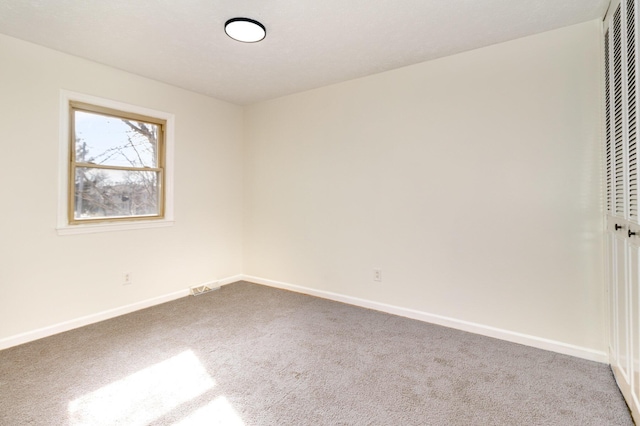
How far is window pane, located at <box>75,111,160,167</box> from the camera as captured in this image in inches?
119

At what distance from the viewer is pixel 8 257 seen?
8.35 feet

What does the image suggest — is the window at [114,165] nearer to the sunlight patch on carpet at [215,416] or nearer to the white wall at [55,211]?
the white wall at [55,211]

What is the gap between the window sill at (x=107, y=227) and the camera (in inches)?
113

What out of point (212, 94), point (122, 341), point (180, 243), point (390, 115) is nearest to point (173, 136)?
point (212, 94)

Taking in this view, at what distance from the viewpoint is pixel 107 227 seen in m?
3.15

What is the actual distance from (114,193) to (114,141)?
54 cm

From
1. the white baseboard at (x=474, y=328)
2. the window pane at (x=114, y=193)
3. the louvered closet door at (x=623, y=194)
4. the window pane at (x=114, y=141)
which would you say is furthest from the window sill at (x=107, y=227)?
the louvered closet door at (x=623, y=194)

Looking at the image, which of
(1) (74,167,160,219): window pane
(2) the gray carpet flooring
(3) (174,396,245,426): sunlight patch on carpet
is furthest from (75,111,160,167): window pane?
(3) (174,396,245,426): sunlight patch on carpet

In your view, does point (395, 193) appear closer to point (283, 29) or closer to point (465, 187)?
point (465, 187)

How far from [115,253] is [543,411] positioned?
12.2 ft

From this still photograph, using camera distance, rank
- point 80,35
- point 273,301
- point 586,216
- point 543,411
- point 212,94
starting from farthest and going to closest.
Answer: point 212,94 < point 273,301 < point 80,35 < point 586,216 < point 543,411

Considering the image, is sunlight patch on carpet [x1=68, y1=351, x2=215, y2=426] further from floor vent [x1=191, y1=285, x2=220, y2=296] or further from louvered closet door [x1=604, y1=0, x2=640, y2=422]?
louvered closet door [x1=604, y1=0, x2=640, y2=422]

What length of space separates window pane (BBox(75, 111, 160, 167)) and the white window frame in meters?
0.12

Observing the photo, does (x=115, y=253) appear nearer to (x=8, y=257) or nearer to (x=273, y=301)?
(x=8, y=257)
